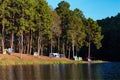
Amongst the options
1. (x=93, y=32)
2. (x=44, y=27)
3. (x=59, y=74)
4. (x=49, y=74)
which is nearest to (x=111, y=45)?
(x=93, y=32)

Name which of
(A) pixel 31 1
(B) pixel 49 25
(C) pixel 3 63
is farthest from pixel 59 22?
(C) pixel 3 63

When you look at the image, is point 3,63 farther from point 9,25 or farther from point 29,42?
point 29,42

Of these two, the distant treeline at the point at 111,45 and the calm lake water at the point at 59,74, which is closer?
the calm lake water at the point at 59,74

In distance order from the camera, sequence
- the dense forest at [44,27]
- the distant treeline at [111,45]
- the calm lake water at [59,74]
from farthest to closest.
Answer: the distant treeline at [111,45], the dense forest at [44,27], the calm lake water at [59,74]

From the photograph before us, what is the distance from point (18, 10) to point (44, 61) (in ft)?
47.7

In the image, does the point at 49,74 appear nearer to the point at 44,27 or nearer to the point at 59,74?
the point at 59,74

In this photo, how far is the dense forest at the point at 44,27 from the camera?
321 ft

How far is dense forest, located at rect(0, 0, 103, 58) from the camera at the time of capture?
97.8 m

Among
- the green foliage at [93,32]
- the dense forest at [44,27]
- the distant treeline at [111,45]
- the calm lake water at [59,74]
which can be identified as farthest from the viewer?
the distant treeline at [111,45]

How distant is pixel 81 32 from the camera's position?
11931cm

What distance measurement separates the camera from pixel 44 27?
105062 millimetres

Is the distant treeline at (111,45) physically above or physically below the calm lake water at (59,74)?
above

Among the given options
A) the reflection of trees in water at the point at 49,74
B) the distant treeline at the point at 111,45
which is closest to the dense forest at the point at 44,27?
the distant treeline at the point at 111,45

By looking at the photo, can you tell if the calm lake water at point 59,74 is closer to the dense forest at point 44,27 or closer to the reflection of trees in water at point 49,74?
the reflection of trees in water at point 49,74
